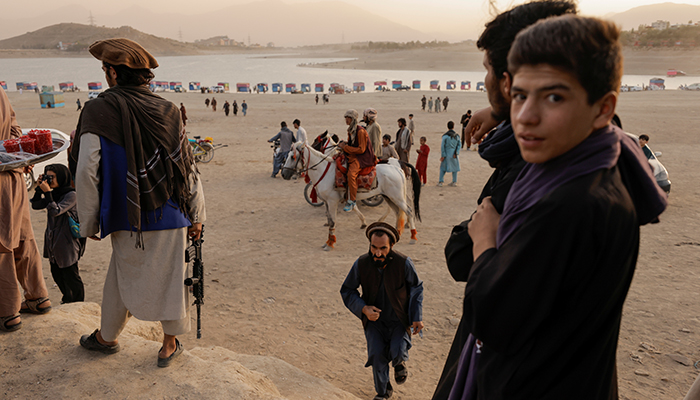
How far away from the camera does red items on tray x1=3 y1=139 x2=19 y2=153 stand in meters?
3.48

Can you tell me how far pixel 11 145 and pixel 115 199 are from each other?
4.12 ft

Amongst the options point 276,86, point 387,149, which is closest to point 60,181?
point 387,149

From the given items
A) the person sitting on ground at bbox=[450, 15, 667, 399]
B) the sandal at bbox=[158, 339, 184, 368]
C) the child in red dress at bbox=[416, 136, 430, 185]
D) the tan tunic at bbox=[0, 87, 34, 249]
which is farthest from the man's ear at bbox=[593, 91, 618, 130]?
the child in red dress at bbox=[416, 136, 430, 185]

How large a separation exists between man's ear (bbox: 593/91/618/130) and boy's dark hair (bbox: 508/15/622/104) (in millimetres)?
12

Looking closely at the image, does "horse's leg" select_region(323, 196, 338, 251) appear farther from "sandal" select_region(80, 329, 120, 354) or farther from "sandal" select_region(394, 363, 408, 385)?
"sandal" select_region(80, 329, 120, 354)

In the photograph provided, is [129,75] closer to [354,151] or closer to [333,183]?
[354,151]

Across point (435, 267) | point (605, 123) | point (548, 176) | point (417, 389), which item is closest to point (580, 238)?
point (548, 176)

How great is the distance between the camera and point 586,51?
0.98 m

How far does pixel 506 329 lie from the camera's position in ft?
3.61

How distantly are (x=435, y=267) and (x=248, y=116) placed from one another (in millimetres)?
26593

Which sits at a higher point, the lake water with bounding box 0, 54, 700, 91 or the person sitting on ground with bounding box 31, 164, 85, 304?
the lake water with bounding box 0, 54, 700, 91

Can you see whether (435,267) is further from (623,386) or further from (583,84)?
(583,84)

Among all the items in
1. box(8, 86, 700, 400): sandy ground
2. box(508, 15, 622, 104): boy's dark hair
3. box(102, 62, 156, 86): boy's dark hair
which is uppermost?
box(102, 62, 156, 86): boy's dark hair

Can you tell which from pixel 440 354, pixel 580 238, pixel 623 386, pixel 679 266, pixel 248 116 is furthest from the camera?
pixel 248 116
